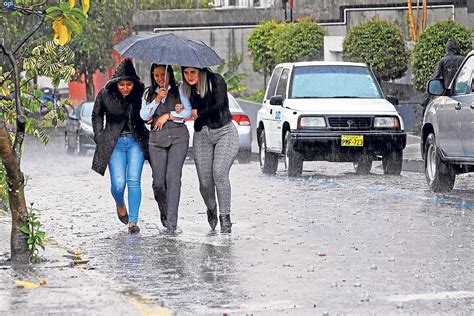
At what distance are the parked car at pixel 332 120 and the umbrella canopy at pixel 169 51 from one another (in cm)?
771

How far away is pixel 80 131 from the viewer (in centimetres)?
3403

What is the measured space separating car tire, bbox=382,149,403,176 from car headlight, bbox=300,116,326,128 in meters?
1.24

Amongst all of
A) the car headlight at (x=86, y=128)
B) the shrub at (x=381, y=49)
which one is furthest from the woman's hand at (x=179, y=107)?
the car headlight at (x=86, y=128)

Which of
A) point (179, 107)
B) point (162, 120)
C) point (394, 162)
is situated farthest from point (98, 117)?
point (394, 162)

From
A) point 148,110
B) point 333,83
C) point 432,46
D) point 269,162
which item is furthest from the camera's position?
point 432,46

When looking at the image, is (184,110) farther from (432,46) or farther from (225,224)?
(432,46)

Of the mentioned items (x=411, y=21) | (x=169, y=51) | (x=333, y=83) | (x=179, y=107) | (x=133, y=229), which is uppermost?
(x=169, y=51)

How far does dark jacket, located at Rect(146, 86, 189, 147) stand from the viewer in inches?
571

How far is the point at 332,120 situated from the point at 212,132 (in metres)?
7.67

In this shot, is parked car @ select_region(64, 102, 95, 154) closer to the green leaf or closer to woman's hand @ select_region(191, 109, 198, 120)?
woman's hand @ select_region(191, 109, 198, 120)

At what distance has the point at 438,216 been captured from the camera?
622 inches

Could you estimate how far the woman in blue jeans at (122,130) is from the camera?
14.6 m

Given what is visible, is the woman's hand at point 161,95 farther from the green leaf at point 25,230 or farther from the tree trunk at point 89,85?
the tree trunk at point 89,85

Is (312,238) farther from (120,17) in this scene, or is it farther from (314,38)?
(120,17)
